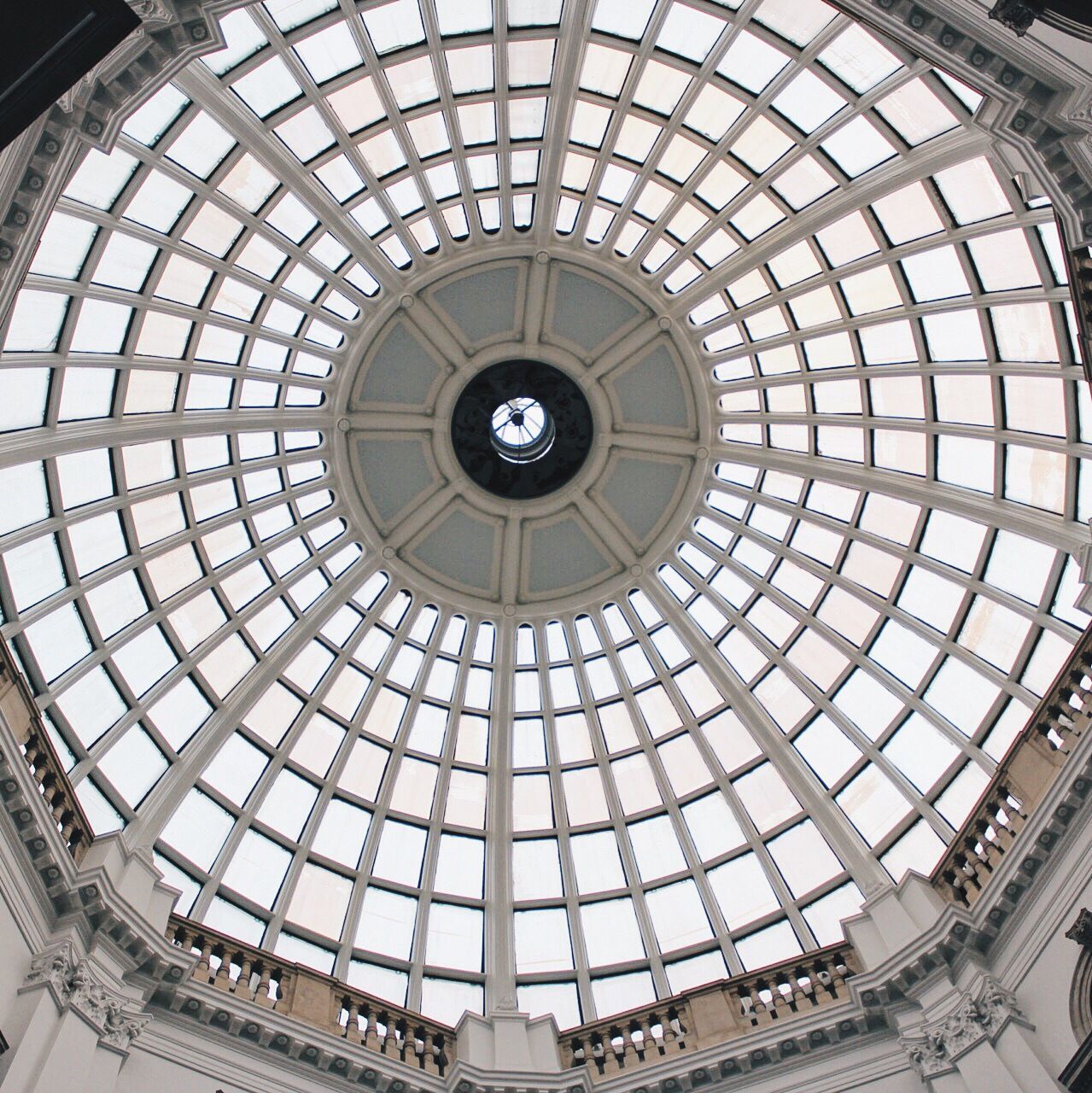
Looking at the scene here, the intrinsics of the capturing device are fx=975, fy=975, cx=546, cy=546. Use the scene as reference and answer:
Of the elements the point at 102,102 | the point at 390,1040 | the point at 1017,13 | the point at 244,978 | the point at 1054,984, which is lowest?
the point at 1054,984

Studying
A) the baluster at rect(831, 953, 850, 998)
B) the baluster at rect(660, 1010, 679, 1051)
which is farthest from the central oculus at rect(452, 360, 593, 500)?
the baluster at rect(831, 953, 850, 998)

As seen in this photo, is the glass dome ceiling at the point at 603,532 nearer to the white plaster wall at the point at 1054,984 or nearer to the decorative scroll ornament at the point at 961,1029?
the decorative scroll ornament at the point at 961,1029

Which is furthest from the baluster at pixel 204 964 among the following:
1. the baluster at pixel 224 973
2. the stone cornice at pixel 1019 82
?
the stone cornice at pixel 1019 82

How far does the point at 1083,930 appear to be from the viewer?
13898 mm

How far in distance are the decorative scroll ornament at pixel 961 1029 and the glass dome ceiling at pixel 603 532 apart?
17.7 ft

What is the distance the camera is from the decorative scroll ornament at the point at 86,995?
14391 millimetres

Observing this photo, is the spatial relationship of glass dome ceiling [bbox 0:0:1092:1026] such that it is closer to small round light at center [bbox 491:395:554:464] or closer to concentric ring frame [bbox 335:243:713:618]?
concentric ring frame [bbox 335:243:713:618]

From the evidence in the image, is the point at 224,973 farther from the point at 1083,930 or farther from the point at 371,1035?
the point at 1083,930

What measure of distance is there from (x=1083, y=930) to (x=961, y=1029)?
3.28 metres

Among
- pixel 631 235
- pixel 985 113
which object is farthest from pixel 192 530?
pixel 985 113

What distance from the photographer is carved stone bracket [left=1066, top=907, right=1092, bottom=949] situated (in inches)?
546

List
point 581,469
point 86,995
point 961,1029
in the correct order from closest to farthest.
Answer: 1. point 86,995
2. point 961,1029
3. point 581,469

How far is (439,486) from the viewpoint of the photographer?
27.9 m

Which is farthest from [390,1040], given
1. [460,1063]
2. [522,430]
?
[522,430]
